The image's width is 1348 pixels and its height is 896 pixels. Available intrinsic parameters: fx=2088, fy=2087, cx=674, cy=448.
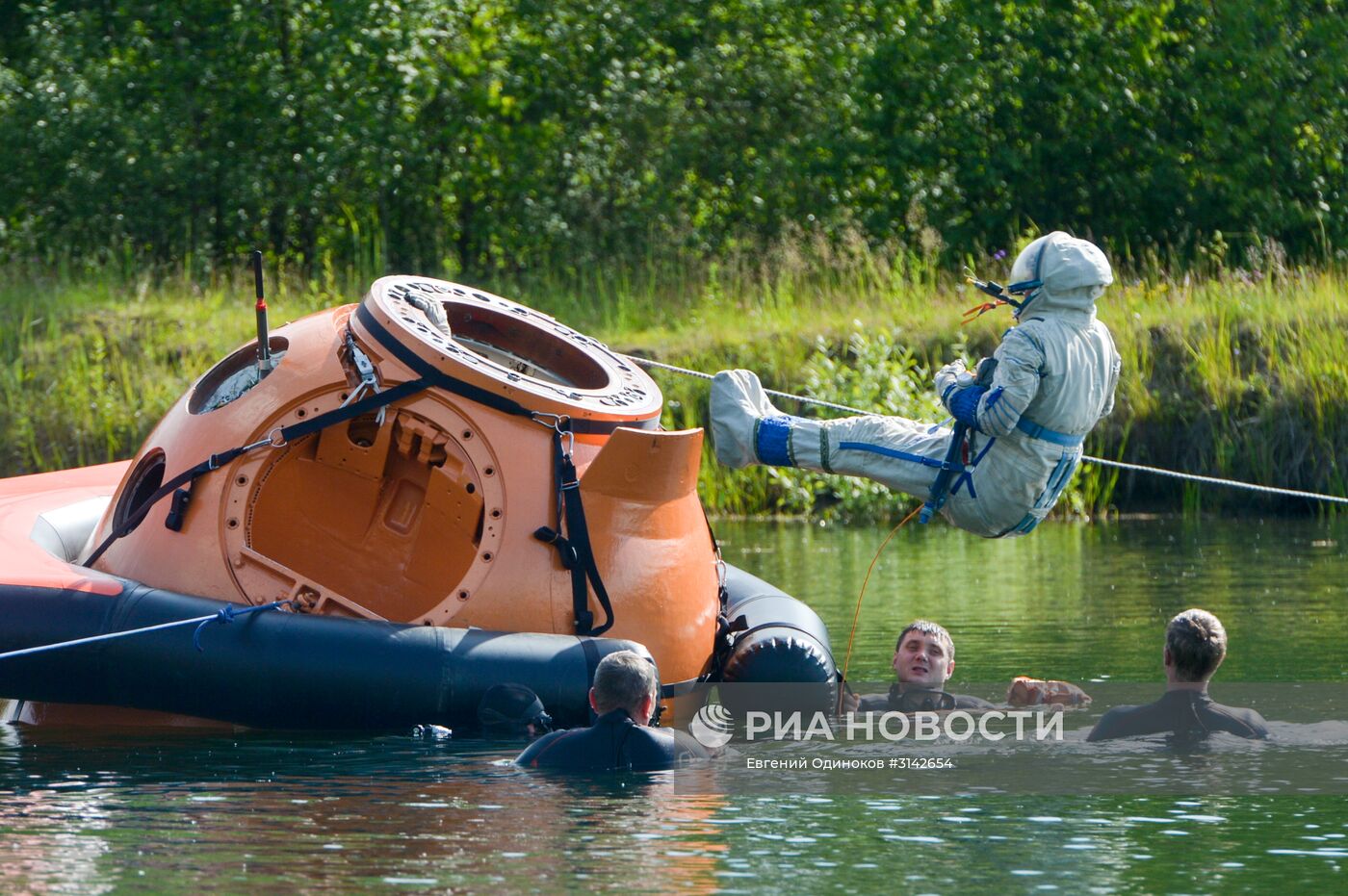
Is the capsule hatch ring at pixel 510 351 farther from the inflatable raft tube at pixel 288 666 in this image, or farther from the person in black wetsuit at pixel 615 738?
the person in black wetsuit at pixel 615 738

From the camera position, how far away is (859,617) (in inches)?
457

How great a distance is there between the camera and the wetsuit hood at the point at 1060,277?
28.7 feet

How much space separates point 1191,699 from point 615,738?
227 cm

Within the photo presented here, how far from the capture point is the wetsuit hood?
874 centimetres

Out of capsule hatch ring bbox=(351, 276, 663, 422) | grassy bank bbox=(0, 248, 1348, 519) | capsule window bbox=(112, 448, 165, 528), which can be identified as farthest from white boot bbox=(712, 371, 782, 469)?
grassy bank bbox=(0, 248, 1348, 519)

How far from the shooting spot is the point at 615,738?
777 centimetres

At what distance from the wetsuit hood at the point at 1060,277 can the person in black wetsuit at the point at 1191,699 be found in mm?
1456

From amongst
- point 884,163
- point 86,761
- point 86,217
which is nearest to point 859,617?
point 86,761

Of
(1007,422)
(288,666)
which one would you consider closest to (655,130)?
(1007,422)

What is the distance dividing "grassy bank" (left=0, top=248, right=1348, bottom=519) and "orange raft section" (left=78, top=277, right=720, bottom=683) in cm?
690

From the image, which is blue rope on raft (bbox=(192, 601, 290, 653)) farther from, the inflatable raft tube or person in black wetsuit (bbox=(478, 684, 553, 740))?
person in black wetsuit (bbox=(478, 684, 553, 740))

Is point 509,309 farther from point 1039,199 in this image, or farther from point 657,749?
point 1039,199
